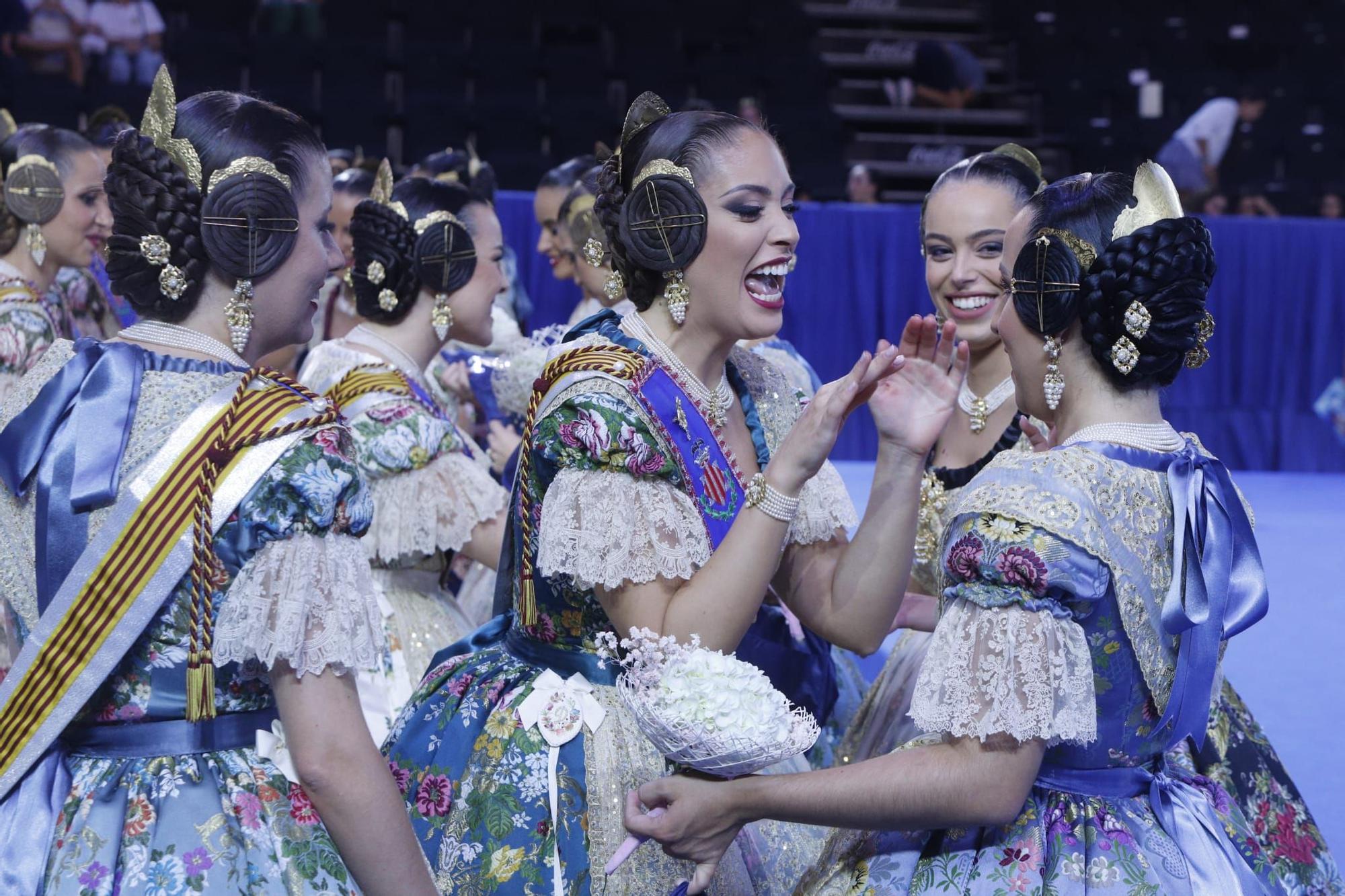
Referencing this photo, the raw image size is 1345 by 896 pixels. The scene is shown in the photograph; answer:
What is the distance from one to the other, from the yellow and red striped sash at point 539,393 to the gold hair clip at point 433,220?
4.69 ft

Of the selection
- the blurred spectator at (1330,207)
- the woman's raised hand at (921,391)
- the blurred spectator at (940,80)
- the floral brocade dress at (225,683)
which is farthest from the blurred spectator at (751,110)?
the blurred spectator at (1330,207)

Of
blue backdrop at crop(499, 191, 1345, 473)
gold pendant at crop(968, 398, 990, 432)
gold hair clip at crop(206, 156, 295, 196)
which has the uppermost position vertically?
gold hair clip at crop(206, 156, 295, 196)

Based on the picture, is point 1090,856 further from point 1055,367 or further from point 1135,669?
point 1055,367

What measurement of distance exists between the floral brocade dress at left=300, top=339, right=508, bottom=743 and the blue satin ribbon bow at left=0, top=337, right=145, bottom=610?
1.33m

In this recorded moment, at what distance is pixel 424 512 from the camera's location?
3.02m

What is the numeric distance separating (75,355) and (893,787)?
1050 mm

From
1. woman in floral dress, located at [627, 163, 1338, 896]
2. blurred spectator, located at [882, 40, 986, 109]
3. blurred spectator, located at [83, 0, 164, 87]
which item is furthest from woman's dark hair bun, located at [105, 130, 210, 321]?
blurred spectator, located at [882, 40, 986, 109]

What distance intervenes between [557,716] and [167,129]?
2.96ft

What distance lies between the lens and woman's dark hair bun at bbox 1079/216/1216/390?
1.67 m

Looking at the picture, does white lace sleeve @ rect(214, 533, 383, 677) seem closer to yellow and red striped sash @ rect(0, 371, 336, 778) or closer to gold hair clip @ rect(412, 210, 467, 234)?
yellow and red striped sash @ rect(0, 371, 336, 778)

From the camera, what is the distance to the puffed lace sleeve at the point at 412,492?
3.02m

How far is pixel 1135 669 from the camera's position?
65.5 inches

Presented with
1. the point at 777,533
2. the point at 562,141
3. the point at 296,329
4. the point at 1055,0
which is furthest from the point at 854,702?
the point at 1055,0

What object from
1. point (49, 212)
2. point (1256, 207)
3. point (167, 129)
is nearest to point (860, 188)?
point (1256, 207)
